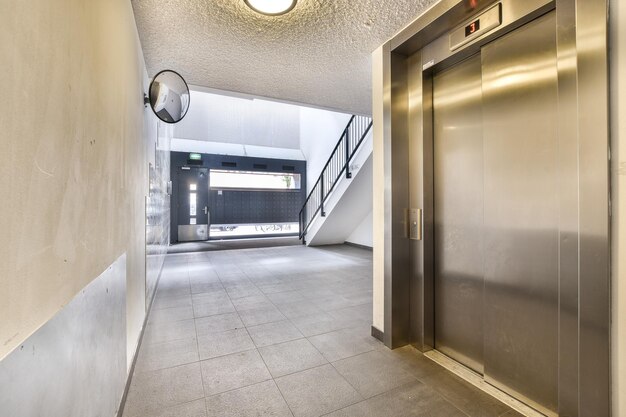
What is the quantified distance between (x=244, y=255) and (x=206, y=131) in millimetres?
5119

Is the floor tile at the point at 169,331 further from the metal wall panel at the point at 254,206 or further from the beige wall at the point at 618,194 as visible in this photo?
the metal wall panel at the point at 254,206

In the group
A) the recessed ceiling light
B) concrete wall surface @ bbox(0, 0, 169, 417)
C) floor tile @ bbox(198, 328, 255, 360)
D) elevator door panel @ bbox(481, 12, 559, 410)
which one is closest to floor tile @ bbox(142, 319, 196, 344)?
floor tile @ bbox(198, 328, 255, 360)

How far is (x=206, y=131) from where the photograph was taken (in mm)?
9742

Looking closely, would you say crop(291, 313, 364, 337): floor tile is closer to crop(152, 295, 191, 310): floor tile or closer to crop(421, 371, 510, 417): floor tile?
crop(421, 371, 510, 417): floor tile

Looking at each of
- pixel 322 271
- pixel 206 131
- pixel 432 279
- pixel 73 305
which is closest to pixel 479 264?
pixel 432 279

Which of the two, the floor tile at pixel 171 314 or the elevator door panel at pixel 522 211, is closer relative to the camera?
the elevator door panel at pixel 522 211

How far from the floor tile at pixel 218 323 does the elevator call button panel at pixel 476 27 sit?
3106 millimetres

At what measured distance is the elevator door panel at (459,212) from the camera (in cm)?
213

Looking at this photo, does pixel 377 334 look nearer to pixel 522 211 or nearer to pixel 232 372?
pixel 232 372

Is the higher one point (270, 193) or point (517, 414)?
point (270, 193)

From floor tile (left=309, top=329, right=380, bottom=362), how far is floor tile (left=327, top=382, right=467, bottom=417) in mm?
536

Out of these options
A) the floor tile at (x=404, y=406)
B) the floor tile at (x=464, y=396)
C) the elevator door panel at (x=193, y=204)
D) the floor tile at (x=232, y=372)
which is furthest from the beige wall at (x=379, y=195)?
the elevator door panel at (x=193, y=204)

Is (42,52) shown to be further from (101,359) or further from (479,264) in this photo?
(479,264)

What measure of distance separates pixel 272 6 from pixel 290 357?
2.62m
